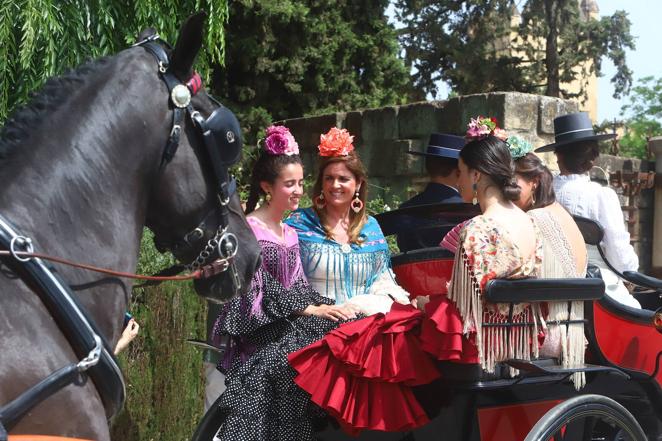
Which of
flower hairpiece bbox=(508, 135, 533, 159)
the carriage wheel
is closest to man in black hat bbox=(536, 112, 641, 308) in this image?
flower hairpiece bbox=(508, 135, 533, 159)

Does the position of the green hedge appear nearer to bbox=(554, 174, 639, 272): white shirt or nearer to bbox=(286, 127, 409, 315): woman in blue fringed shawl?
bbox=(286, 127, 409, 315): woman in blue fringed shawl

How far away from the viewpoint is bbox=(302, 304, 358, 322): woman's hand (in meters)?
4.05

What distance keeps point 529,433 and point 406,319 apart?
2.29 feet

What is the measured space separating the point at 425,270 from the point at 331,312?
0.52 m

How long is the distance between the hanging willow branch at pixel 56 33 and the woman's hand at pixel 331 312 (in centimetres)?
214

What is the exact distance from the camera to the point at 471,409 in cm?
365

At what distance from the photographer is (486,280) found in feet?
11.7

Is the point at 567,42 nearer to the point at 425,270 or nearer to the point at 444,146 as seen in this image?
the point at 444,146

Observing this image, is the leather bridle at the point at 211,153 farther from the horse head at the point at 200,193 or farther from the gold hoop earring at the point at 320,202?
the gold hoop earring at the point at 320,202

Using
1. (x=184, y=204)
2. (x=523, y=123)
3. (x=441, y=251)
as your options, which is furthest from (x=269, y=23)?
(x=184, y=204)

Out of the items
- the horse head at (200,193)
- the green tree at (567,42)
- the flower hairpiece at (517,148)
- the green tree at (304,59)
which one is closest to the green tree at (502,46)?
the green tree at (567,42)

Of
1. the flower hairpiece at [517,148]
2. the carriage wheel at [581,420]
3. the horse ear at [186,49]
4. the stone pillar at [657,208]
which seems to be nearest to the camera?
the horse ear at [186,49]

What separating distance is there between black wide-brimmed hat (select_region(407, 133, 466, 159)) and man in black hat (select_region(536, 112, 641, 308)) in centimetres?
64

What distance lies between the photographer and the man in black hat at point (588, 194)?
16.8 feet
